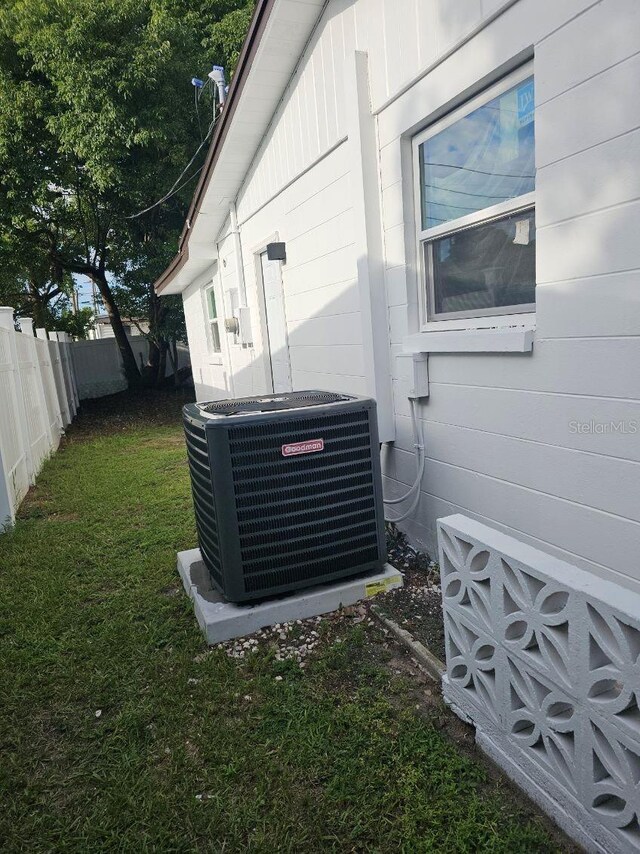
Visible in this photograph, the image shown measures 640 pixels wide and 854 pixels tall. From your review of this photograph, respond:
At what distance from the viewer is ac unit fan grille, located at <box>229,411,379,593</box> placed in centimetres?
276

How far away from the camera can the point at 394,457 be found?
390 cm

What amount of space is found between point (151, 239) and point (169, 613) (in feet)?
42.6

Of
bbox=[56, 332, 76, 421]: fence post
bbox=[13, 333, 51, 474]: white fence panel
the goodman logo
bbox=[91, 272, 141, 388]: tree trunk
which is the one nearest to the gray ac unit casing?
the goodman logo

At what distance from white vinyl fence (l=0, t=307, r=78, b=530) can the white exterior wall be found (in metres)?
3.33

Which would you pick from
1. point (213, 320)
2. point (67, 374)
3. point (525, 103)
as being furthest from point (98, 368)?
point (525, 103)

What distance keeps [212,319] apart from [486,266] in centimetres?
792

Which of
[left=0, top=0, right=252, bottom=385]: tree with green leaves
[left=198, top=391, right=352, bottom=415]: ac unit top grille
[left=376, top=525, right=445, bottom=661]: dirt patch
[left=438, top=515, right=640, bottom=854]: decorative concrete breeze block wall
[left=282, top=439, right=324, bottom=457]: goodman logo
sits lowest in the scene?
[left=376, top=525, right=445, bottom=661]: dirt patch

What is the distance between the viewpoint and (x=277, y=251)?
207 inches

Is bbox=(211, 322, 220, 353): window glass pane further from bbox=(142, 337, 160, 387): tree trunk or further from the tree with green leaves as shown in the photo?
bbox=(142, 337, 160, 387): tree trunk

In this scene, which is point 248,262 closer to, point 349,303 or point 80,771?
point 349,303

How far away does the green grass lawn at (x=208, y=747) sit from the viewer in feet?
5.75

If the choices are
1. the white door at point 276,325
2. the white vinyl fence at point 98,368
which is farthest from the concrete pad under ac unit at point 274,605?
the white vinyl fence at point 98,368

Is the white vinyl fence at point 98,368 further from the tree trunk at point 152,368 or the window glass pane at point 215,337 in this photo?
the window glass pane at point 215,337

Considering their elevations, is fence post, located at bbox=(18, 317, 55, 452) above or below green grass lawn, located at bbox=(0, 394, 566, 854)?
above
